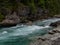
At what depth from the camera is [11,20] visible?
3456cm

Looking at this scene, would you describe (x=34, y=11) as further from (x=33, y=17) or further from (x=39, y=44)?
(x=39, y=44)

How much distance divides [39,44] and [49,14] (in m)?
26.0

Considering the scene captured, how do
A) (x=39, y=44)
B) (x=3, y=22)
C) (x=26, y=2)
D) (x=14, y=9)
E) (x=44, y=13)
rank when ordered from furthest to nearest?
(x=44, y=13) → (x=26, y=2) → (x=14, y=9) → (x=3, y=22) → (x=39, y=44)

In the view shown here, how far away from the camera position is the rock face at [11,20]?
33497 mm

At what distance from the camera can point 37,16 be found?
132 ft

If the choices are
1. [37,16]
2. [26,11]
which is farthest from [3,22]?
[37,16]

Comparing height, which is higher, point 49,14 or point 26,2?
point 26,2

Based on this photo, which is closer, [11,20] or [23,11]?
[11,20]

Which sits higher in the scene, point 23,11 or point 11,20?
point 23,11

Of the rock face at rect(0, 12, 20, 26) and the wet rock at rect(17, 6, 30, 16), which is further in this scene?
the wet rock at rect(17, 6, 30, 16)

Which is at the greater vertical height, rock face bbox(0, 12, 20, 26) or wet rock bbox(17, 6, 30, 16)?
wet rock bbox(17, 6, 30, 16)

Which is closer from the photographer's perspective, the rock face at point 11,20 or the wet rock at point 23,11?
the rock face at point 11,20

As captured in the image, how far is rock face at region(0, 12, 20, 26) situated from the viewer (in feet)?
110

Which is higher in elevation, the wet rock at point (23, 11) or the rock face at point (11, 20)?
the wet rock at point (23, 11)
